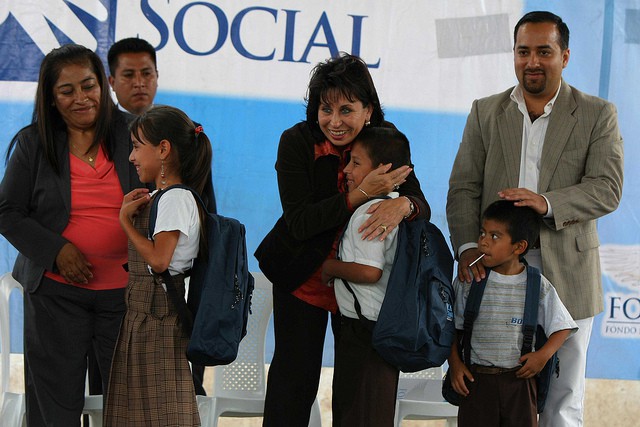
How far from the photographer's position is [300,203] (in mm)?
2811

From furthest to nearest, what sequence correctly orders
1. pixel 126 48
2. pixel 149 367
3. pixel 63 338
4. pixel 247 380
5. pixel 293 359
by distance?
pixel 126 48 → pixel 247 380 → pixel 63 338 → pixel 293 359 → pixel 149 367

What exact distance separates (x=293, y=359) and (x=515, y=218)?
2.87 feet

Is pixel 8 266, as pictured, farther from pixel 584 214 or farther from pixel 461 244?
pixel 584 214

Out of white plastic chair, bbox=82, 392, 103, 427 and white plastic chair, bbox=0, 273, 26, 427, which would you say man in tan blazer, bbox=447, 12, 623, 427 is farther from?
white plastic chair, bbox=0, 273, 26, 427

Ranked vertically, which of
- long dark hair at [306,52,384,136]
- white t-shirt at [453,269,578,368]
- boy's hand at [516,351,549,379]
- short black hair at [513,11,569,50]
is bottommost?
Answer: boy's hand at [516,351,549,379]

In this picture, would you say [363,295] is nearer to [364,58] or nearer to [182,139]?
[182,139]

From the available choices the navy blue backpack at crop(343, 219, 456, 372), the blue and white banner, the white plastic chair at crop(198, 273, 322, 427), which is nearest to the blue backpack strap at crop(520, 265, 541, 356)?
the navy blue backpack at crop(343, 219, 456, 372)

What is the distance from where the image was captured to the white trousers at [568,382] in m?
3.11

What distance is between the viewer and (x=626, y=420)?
15.3 feet

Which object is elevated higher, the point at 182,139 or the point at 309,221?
the point at 182,139

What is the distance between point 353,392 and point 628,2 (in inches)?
105

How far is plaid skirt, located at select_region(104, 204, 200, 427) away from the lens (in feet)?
9.11

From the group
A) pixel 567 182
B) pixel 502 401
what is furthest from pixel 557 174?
pixel 502 401

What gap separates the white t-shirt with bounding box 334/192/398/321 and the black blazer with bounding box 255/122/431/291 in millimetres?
91
